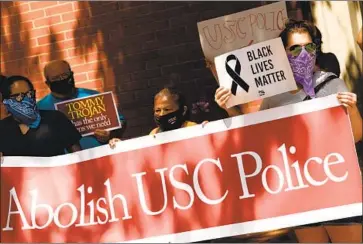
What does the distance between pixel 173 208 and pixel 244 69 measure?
1018mm

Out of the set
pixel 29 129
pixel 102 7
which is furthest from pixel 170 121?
pixel 102 7

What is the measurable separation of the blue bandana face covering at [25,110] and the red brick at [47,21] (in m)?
2.27

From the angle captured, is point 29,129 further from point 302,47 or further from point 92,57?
point 92,57

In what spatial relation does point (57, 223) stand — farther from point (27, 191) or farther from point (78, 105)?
→ point (78, 105)

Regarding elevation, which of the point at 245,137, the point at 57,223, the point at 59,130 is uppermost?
the point at 59,130

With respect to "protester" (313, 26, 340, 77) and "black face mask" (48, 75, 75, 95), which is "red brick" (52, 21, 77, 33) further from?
"protester" (313, 26, 340, 77)

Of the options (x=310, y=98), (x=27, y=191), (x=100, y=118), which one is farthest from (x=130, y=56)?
(x=310, y=98)

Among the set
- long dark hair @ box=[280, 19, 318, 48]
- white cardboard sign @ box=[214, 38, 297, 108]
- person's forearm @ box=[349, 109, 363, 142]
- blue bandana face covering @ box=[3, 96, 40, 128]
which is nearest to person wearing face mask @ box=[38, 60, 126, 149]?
blue bandana face covering @ box=[3, 96, 40, 128]

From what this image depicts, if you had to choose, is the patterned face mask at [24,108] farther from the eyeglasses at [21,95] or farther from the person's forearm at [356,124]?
the person's forearm at [356,124]

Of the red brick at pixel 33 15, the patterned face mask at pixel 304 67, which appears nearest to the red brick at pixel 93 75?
the red brick at pixel 33 15

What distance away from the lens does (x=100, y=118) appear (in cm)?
505

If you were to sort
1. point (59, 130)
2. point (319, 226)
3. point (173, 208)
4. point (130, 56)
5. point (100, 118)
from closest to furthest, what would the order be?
point (319, 226), point (173, 208), point (59, 130), point (100, 118), point (130, 56)

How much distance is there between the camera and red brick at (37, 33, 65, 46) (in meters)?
6.82

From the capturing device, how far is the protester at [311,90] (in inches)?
159
